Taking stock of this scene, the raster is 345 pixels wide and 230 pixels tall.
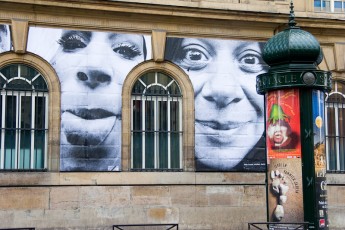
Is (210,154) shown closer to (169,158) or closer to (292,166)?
(169,158)

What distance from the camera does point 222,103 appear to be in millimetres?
18047

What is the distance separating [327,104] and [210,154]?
13.5 ft

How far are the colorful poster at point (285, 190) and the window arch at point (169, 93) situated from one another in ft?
17.5

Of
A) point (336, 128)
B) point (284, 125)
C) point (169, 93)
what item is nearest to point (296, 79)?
point (284, 125)

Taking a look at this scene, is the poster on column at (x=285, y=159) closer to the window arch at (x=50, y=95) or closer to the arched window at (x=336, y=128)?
the window arch at (x=50, y=95)

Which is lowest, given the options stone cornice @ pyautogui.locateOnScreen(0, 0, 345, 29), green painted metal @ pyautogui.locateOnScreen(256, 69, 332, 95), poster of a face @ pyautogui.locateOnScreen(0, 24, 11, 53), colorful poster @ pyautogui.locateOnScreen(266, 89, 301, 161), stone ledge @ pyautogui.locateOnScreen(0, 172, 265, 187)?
stone ledge @ pyautogui.locateOnScreen(0, 172, 265, 187)

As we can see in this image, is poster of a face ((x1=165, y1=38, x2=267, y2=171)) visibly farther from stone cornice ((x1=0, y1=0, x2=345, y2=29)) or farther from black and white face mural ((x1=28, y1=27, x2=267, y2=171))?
stone cornice ((x1=0, y1=0, x2=345, y2=29))

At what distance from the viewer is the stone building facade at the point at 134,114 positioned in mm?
16391

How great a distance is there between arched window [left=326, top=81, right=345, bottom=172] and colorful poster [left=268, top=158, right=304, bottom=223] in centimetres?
729

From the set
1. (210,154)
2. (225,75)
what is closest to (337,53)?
(225,75)

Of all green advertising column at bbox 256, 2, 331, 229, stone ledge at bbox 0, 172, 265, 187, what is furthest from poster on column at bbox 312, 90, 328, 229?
stone ledge at bbox 0, 172, 265, 187

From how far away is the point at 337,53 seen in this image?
19.3 metres

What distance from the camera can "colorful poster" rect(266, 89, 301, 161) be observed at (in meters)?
12.2

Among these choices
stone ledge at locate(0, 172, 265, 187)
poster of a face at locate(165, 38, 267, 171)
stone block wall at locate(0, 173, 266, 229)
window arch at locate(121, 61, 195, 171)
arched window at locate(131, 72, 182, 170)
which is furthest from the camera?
poster of a face at locate(165, 38, 267, 171)
